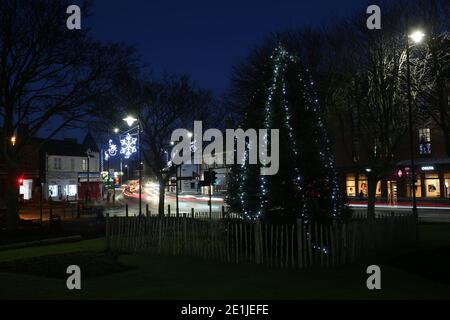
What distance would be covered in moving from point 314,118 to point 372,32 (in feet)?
36.7

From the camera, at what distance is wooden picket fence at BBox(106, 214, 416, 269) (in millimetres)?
13570

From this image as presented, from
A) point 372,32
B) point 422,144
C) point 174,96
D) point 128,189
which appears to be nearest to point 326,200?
point 372,32

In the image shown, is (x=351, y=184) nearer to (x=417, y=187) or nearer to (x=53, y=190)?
(x=417, y=187)

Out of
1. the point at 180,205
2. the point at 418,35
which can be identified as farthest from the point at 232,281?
the point at 180,205

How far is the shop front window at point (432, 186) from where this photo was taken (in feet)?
172

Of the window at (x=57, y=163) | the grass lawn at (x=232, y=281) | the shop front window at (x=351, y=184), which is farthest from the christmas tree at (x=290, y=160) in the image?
the window at (x=57, y=163)

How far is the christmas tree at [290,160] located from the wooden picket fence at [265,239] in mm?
501

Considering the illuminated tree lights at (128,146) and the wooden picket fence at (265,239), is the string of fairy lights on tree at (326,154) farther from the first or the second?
the illuminated tree lights at (128,146)

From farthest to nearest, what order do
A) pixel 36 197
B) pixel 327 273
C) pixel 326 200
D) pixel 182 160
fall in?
pixel 36 197 → pixel 182 160 → pixel 326 200 → pixel 327 273

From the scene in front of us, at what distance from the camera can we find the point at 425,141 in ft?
164

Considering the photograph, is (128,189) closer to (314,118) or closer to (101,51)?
(101,51)

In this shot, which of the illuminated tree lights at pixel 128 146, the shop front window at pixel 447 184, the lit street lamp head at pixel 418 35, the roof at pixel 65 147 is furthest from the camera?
the roof at pixel 65 147

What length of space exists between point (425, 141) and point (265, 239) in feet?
132
